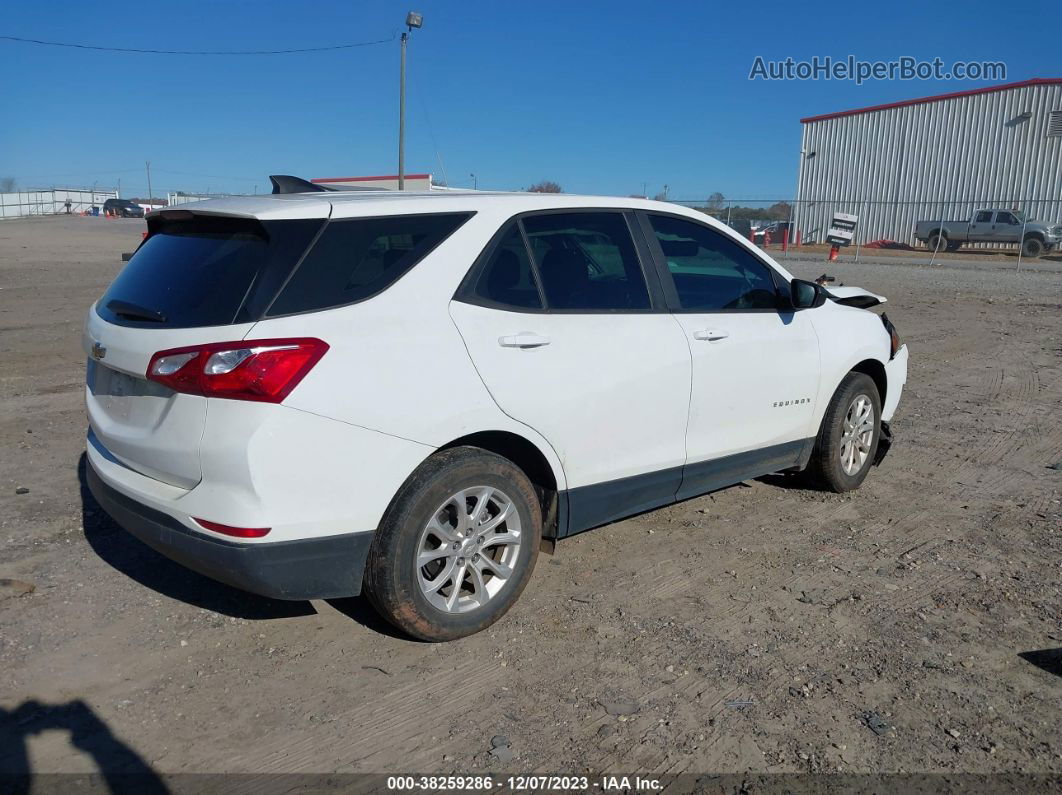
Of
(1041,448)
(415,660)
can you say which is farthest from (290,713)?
(1041,448)

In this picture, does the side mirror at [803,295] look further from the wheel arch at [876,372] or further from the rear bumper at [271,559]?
the rear bumper at [271,559]

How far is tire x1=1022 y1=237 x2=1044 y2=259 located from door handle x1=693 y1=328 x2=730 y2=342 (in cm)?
3317

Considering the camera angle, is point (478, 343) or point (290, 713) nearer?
point (290, 713)

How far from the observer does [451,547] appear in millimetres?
3658

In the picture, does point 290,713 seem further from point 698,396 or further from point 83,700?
point 698,396

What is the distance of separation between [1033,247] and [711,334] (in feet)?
110

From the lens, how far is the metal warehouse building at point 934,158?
38562 millimetres

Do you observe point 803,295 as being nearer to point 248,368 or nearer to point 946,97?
point 248,368

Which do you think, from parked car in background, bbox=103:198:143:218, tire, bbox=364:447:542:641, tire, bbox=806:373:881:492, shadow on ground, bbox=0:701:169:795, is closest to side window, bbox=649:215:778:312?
tire, bbox=806:373:881:492

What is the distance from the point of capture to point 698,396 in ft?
14.7

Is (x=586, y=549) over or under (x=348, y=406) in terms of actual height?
under

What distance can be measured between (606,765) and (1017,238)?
3642cm

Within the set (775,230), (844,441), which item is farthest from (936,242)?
(844,441)

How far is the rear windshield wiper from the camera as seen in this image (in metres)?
3.39
